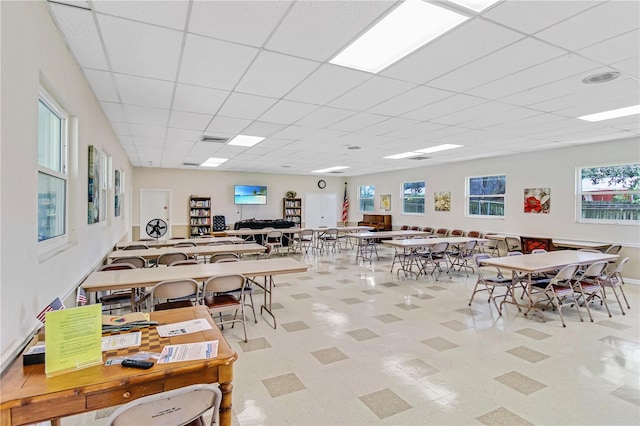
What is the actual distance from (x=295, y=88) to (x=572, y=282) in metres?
4.57

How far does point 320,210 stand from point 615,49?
11.6 metres

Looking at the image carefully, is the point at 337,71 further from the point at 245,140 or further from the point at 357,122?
the point at 245,140

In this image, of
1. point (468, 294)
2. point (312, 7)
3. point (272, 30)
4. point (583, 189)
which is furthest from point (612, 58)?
point (583, 189)

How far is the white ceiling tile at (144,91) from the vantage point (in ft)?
11.0

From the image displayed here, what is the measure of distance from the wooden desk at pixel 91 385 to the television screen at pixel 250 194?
10652mm

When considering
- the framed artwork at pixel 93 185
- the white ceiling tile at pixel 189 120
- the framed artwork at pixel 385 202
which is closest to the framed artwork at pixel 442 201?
the framed artwork at pixel 385 202

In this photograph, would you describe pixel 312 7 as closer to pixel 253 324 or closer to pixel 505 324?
pixel 253 324

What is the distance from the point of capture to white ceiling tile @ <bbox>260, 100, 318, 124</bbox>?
4180mm

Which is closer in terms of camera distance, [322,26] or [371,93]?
[322,26]

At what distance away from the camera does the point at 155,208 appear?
11000mm

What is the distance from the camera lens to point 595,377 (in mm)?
2727

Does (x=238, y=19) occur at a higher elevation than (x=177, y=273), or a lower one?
higher

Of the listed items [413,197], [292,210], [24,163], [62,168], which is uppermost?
[413,197]

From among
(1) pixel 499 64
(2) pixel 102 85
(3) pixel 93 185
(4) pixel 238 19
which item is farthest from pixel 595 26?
(3) pixel 93 185
